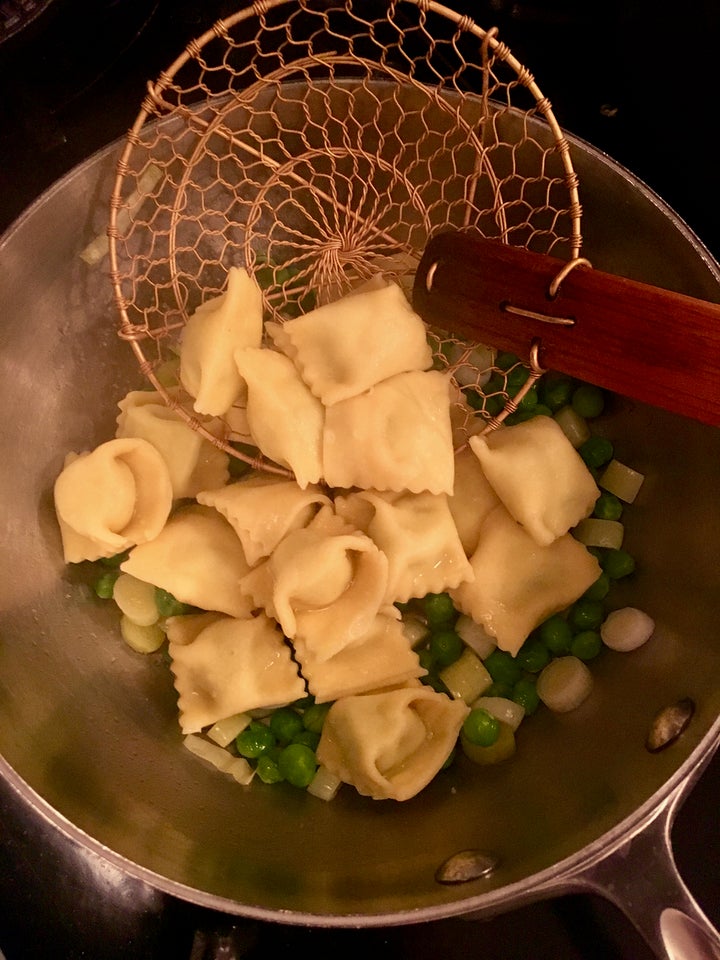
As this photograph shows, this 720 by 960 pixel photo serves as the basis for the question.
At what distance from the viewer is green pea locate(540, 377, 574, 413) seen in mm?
1884

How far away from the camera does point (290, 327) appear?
5.46ft

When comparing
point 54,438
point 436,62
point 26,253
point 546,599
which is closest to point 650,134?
point 436,62

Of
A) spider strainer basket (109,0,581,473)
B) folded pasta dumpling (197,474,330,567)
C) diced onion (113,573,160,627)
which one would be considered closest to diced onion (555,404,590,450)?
spider strainer basket (109,0,581,473)

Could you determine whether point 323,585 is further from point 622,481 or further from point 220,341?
point 622,481

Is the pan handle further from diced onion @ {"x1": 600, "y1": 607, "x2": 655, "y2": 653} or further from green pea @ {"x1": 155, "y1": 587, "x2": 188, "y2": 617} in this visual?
green pea @ {"x1": 155, "y1": 587, "x2": 188, "y2": 617}

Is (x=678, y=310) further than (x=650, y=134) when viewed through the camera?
No

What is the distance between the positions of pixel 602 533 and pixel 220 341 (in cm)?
92

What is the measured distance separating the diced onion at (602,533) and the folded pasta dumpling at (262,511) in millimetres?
591

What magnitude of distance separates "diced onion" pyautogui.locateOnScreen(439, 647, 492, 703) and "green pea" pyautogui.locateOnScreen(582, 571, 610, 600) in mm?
282

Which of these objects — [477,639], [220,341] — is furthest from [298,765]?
[220,341]

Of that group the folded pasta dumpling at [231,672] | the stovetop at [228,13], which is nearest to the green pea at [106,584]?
the folded pasta dumpling at [231,672]

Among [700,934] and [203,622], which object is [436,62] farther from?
[700,934]

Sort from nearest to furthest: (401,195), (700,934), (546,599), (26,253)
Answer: (700,934)
(26,253)
(546,599)
(401,195)

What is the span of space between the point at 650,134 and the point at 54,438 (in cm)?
152
